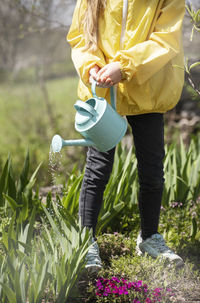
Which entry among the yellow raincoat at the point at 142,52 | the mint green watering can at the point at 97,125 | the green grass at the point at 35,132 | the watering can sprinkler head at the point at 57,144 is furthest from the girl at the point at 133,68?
the green grass at the point at 35,132

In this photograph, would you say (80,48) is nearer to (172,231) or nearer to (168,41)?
(168,41)

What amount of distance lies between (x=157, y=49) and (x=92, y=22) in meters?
0.32

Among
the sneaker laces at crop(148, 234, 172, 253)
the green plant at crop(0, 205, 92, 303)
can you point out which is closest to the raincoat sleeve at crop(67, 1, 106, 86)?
the green plant at crop(0, 205, 92, 303)

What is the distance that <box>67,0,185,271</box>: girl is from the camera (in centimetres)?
159

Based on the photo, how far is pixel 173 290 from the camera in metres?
1.62

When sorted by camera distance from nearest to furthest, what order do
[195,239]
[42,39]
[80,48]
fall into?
[80,48] < [195,239] < [42,39]

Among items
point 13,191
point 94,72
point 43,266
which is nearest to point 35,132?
point 13,191

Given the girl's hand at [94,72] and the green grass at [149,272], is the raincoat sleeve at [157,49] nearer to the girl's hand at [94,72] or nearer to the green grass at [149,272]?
the girl's hand at [94,72]

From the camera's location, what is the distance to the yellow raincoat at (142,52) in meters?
1.58

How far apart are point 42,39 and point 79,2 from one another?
3.22m

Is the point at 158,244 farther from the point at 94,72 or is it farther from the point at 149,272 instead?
the point at 94,72

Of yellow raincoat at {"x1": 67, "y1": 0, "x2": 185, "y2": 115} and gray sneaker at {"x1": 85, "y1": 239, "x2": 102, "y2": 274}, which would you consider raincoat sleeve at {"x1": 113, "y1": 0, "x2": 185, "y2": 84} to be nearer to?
yellow raincoat at {"x1": 67, "y1": 0, "x2": 185, "y2": 115}

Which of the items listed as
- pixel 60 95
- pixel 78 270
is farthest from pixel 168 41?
pixel 60 95

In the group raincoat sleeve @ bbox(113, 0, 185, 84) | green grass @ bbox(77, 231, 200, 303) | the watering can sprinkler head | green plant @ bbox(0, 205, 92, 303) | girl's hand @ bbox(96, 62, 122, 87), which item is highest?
raincoat sleeve @ bbox(113, 0, 185, 84)
